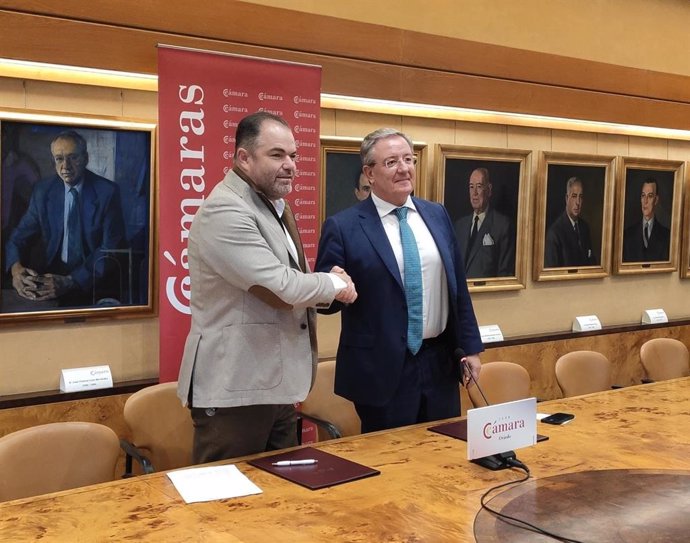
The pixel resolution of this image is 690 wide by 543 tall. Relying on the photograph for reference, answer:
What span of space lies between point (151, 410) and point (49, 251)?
3.20 ft

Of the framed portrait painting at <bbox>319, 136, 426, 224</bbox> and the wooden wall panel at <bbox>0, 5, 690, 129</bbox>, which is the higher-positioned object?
the wooden wall panel at <bbox>0, 5, 690, 129</bbox>

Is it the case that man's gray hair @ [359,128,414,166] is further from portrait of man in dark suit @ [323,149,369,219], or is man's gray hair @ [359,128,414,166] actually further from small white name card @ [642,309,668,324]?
small white name card @ [642,309,668,324]

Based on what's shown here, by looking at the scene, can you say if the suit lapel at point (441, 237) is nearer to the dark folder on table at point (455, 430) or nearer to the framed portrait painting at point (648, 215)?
the dark folder on table at point (455, 430)

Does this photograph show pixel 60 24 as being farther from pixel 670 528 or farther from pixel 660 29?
pixel 660 29

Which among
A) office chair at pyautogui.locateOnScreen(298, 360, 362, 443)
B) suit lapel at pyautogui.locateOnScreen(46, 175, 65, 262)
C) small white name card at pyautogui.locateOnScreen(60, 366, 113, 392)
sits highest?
suit lapel at pyautogui.locateOnScreen(46, 175, 65, 262)

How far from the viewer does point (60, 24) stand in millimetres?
3723

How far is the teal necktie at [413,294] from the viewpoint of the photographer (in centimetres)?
318

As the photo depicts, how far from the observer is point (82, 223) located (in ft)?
12.9

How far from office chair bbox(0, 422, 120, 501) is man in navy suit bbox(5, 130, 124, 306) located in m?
1.21

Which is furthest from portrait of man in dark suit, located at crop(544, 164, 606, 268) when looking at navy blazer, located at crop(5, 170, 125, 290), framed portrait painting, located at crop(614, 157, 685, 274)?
navy blazer, located at crop(5, 170, 125, 290)

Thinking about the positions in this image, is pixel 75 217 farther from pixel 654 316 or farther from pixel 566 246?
pixel 654 316

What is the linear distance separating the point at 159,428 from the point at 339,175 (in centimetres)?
202

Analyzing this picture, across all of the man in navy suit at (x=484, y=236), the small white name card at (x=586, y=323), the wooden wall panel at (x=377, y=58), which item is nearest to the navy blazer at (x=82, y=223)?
the wooden wall panel at (x=377, y=58)

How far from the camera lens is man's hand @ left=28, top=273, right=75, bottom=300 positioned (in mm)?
3830
